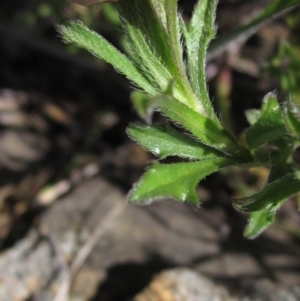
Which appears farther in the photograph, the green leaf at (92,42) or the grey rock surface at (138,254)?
the grey rock surface at (138,254)

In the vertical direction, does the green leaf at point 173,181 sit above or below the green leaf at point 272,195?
above

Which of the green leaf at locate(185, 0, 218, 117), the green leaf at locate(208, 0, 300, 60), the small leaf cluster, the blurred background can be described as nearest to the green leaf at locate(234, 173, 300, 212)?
the small leaf cluster

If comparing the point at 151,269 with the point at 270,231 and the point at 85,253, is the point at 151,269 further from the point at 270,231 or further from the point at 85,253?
the point at 270,231

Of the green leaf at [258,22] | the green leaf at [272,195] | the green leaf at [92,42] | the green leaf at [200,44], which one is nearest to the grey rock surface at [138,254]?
the green leaf at [258,22]

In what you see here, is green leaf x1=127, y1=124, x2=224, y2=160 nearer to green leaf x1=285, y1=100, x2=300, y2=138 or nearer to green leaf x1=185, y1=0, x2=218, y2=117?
green leaf x1=185, y1=0, x2=218, y2=117

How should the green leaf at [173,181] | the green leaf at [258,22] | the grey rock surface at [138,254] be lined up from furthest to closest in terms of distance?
the grey rock surface at [138,254]
the green leaf at [258,22]
the green leaf at [173,181]

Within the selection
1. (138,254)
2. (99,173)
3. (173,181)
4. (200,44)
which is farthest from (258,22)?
(99,173)

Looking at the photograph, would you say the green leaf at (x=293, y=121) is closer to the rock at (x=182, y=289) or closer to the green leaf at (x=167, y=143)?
the green leaf at (x=167, y=143)

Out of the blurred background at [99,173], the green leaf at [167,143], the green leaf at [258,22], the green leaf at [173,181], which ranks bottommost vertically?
the blurred background at [99,173]
